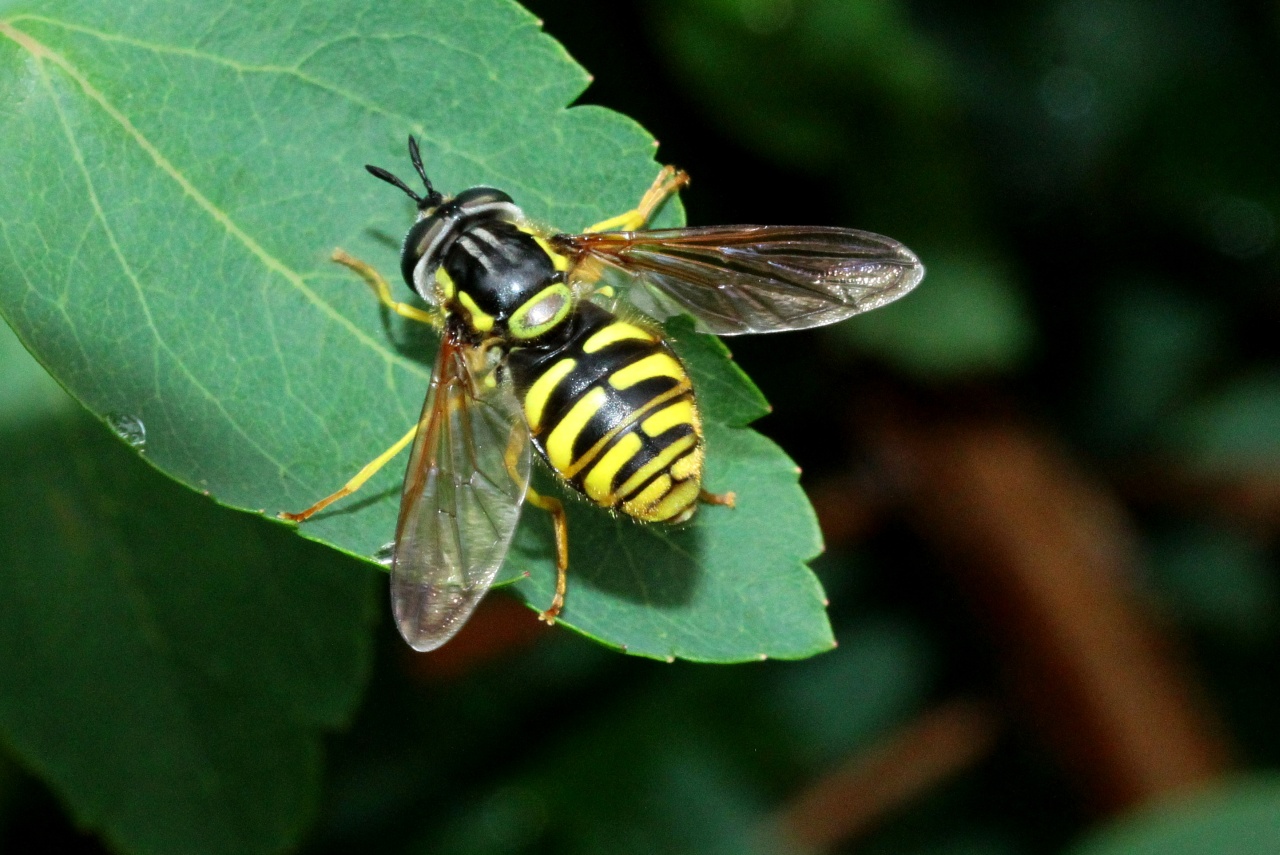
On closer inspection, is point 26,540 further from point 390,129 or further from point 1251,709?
point 1251,709

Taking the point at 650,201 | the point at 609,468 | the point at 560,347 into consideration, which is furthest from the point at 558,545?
the point at 650,201

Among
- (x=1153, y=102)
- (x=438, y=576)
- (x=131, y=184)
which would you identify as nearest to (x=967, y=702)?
(x=1153, y=102)

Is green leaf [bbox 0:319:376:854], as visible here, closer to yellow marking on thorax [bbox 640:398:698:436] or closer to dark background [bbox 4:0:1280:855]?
yellow marking on thorax [bbox 640:398:698:436]

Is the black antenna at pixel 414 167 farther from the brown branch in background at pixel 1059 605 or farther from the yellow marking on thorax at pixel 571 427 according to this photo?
the brown branch in background at pixel 1059 605

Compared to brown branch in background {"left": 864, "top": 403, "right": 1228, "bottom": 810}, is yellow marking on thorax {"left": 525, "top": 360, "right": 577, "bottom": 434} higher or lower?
higher

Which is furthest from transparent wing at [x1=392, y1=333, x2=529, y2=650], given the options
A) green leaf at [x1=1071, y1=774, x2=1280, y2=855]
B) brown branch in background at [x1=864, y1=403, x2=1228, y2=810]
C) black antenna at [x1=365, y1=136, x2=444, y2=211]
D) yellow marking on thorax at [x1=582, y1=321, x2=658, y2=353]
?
green leaf at [x1=1071, y1=774, x2=1280, y2=855]

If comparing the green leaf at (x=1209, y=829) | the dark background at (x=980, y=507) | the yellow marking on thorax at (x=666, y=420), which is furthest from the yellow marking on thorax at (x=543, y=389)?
the green leaf at (x=1209, y=829)
